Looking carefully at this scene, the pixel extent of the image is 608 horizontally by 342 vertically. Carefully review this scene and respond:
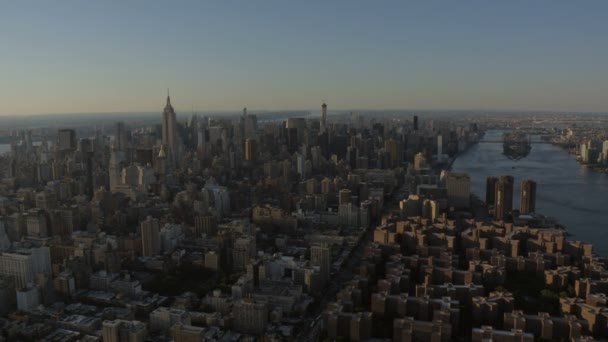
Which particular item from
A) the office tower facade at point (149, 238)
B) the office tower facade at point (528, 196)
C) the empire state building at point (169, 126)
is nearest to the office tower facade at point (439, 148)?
the office tower facade at point (528, 196)

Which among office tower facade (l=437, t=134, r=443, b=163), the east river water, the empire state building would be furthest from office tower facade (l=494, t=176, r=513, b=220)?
the empire state building

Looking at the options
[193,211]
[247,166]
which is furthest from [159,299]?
[247,166]

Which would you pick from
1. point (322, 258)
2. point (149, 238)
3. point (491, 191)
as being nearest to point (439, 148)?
point (491, 191)

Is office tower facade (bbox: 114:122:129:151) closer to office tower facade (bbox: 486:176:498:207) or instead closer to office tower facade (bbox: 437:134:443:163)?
office tower facade (bbox: 437:134:443:163)

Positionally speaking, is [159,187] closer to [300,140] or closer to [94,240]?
[94,240]

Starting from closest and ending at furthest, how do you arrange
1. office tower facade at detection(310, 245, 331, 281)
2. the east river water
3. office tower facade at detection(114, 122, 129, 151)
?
office tower facade at detection(310, 245, 331, 281), the east river water, office tower facade at detection(114, 122, 129, 151)

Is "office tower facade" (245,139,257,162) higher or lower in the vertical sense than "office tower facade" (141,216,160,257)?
higher

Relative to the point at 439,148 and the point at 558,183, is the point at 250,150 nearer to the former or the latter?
the point at 439,148
